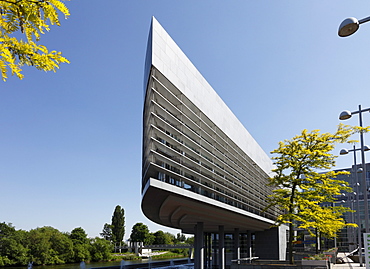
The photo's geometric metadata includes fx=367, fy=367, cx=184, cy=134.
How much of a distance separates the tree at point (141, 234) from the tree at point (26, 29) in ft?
451

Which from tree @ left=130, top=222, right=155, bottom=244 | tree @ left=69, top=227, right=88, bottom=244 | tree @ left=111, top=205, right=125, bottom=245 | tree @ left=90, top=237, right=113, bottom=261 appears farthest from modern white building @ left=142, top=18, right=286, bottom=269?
tree @ left=130, top=222, right=155, bottom=244

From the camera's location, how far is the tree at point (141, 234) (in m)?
136

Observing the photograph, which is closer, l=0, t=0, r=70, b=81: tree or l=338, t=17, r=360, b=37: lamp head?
l=0, t=0, r=70, b=81: tree

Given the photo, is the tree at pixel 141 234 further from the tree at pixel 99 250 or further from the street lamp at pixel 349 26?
the street lamp at pixel 349 26

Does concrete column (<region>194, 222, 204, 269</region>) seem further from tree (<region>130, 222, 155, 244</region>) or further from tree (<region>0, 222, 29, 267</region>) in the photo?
tree (<region>130, 222, 155, 244</region>)

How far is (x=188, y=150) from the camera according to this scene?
1952cm

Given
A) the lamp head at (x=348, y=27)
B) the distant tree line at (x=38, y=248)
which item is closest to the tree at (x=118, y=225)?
the distant tree line at (x=38, y=248)

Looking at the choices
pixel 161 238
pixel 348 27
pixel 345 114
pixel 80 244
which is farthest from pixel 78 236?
pixel 348 27

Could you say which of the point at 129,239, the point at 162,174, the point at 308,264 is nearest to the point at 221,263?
the point at 308,264

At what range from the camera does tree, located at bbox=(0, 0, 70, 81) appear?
4570mm

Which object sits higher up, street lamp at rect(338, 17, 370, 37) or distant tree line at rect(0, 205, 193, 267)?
street lamp at rect(338, 17, 370, 37)

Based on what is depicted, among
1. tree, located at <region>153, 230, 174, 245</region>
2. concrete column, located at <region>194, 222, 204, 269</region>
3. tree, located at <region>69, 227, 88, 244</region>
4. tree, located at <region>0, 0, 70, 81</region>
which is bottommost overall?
tree, located at <region>153, 230, 174, 245</region>

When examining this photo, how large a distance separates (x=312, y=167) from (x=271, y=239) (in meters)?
24.3

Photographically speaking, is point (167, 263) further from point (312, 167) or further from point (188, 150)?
point (188, 150)
